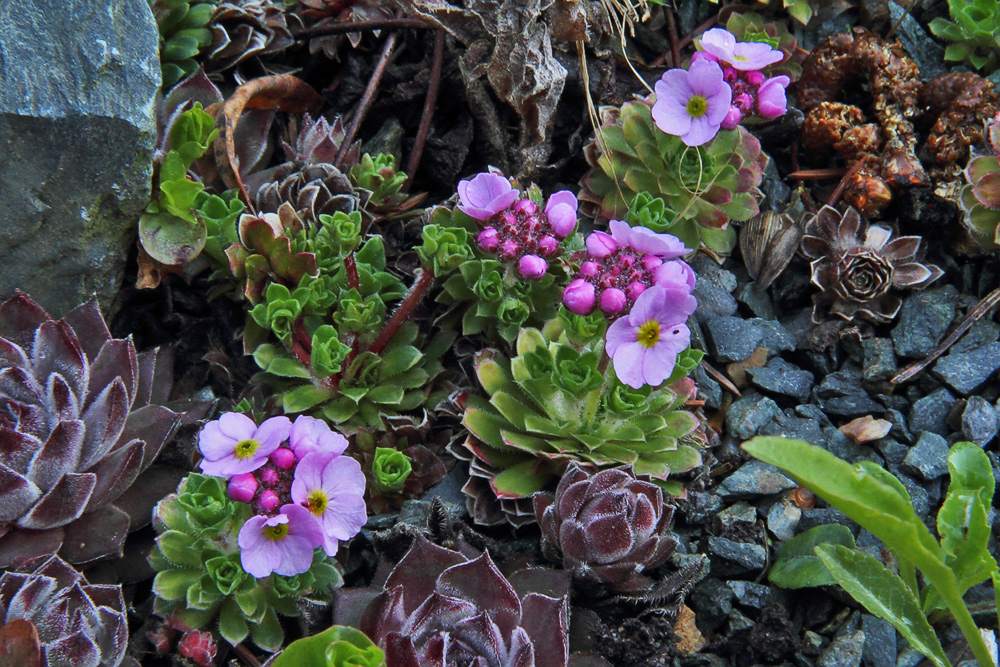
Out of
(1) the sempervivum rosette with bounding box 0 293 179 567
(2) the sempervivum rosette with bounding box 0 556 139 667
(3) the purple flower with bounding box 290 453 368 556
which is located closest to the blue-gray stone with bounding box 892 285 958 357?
(3) the purple flower with bounding box 290 453 368 556

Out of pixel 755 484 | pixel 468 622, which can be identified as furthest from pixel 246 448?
pixel 755 484

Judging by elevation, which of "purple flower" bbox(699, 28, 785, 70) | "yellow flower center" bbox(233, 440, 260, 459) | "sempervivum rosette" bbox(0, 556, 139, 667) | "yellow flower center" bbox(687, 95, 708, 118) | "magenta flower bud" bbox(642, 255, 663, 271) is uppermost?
"purple flower" bbox(699, 28, 785, 70)

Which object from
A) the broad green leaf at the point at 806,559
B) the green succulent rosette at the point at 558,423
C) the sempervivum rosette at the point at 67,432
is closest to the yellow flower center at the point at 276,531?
the sempervivum rosette at the point at 67,432

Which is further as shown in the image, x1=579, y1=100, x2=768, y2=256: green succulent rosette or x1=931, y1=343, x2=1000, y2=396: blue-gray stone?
x1=579, y1=100, x2=768, y2=256: green succulent rosette

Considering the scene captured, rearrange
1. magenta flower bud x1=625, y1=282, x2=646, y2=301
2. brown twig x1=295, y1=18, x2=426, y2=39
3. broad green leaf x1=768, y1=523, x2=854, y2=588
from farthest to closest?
brown twig x1=295, y1=18, x2=426, y2=39
broad green leaf x1=768, y1=523, x2=854, y2=588
magenta flower bud x1=625, y1=282, x2=646, y2=301

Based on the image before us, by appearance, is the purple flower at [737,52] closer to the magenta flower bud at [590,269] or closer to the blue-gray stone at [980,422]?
the magenta flower bud at [590,269]

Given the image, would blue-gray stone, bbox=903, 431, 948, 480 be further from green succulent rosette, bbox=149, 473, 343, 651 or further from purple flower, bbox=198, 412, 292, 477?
purple flower, bbox=198, 412, 292, 477
